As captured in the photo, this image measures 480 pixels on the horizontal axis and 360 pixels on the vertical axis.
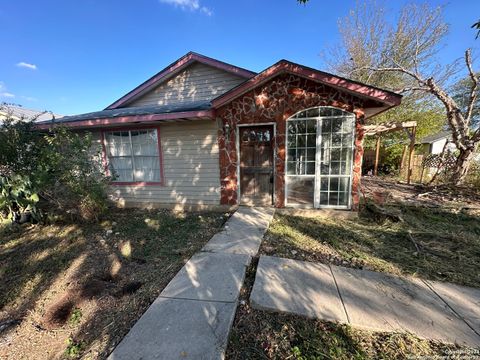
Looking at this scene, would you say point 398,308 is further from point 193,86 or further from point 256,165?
point 193,86

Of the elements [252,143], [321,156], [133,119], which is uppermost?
[133,119]

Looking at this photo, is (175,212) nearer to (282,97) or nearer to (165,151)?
(165,151)

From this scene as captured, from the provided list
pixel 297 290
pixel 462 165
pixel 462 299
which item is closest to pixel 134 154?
pixel 297 290

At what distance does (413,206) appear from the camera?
18.2 ft

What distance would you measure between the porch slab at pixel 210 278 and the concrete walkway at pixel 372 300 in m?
0.27

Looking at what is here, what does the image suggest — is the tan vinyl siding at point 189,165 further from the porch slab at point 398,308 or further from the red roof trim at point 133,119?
the porch slab at point 398,308

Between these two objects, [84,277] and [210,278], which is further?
[84,277]

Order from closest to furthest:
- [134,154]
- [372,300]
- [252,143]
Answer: [372,300], [252,143], [134,154]

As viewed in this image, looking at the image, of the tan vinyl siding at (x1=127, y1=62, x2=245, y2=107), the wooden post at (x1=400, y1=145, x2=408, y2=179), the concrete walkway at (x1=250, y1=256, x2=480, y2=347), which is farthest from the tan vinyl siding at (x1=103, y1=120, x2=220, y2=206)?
the wooden post at (x1=400, y1=145, x2=408, y2=179)

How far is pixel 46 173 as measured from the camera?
4441 millimetres

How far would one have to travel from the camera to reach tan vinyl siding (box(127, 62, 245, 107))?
23.0 ft

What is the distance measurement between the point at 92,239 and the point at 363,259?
506 cm

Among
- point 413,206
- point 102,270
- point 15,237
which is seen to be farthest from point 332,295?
point 15,237

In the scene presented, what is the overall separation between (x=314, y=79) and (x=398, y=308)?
4.16 metres
